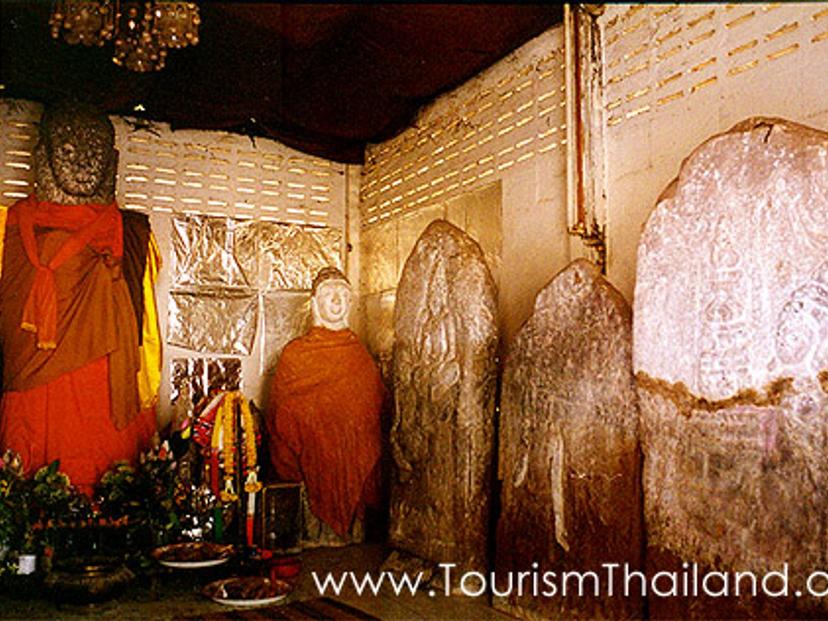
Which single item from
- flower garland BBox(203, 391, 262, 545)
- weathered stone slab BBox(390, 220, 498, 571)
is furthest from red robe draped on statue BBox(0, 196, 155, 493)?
weathered stone slab BBox(390, 220, 498, 571)

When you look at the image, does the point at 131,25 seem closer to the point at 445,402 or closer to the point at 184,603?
the point at 445,402

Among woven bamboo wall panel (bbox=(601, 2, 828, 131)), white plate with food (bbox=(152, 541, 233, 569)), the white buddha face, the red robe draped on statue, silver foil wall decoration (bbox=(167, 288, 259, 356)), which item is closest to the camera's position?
woven bamboo wall panel (bbox=(601, 2, 828, 131))

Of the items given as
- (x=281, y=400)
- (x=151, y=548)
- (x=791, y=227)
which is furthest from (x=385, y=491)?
(x=791, y=227)

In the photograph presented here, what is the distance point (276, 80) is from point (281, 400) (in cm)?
226

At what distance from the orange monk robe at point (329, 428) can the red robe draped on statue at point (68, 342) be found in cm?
102

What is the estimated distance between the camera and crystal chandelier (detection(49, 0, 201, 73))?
390cm

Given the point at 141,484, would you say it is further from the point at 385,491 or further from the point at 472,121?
the point at 472,121

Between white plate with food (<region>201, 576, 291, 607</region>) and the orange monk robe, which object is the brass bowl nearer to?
white plate with food (<region>201, 576, 291, 607</region>)

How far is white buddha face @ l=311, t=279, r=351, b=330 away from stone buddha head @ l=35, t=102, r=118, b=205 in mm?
1628

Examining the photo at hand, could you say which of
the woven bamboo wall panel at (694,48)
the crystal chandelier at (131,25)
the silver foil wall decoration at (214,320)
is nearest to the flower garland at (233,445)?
the silver foil wall decoration at (214,320)

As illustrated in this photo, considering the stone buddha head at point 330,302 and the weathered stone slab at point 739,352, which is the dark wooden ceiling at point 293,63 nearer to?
the stone buddha head at point 330,302

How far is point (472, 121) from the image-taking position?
541cm

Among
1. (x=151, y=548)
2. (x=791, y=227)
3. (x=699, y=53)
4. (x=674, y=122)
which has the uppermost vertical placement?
(x=699, y=53)

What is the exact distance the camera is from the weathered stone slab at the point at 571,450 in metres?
3.23
